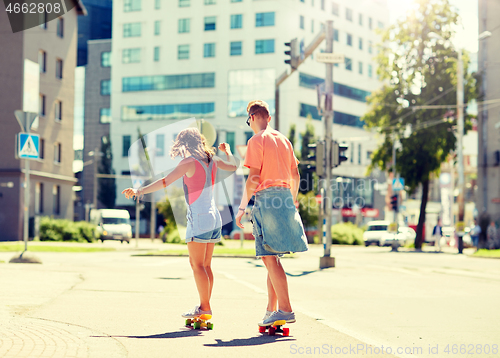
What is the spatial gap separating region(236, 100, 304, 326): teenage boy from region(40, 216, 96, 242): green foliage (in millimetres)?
29349

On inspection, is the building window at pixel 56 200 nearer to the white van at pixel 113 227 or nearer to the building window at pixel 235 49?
the white van at pixel 113 227

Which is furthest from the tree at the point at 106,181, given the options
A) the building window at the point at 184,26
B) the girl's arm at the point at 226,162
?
the girl's arm at the point at 226,162

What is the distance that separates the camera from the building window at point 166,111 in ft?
201

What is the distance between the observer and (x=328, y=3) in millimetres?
64688

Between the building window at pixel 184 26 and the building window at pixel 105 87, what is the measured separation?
497 inches

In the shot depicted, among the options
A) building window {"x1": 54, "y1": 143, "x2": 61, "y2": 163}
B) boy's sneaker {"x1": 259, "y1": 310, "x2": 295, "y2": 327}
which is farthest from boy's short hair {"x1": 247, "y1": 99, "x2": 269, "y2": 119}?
building window {"x1": 54, "y1": 143, "x2": 61, "y2": 163}

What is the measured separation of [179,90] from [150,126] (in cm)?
453

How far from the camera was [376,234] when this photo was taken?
4125 centimetres

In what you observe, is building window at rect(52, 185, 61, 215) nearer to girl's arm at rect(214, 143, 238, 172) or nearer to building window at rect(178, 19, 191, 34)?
building window at rect(178, 19, 191, 34)

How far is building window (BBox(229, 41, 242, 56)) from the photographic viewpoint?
61.0 metres

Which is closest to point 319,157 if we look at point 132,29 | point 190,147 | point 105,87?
point 190,147

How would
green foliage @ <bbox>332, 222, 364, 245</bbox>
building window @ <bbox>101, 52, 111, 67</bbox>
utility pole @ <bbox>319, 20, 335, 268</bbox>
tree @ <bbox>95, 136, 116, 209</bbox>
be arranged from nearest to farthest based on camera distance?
utility pole @ <bbox>319, 20, 335, 268</bbox>, green foliage @ <bbox>332, 222, 364, 245</bbox>, tree @ <bbox>95, 136, 116, 209</bbox>, building window @ <bbox>101, 52, 111, 67</bbox>

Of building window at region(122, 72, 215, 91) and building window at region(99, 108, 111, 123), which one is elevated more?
building window at region(122, 72, 215, 91)

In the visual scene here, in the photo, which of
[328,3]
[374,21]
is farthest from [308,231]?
[374,21]
